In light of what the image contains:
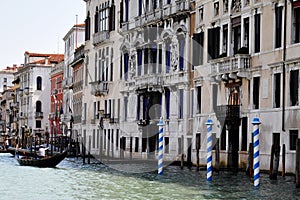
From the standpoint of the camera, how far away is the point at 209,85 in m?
23.3

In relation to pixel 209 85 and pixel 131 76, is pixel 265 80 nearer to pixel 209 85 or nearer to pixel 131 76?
pixel 209 85

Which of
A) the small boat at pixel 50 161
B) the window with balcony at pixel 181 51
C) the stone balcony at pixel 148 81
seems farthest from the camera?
the stone balcony at pixel 148 81

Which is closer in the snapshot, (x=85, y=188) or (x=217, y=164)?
(x=85, y=188)

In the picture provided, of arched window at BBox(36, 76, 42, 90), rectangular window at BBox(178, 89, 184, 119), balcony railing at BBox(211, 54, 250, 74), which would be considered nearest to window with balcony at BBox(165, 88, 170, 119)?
rectangular window at BBox(178, 89, 184, 119)

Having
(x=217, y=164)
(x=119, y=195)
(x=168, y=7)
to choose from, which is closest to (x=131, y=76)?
(x=168, y=7)

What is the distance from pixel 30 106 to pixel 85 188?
4249 cm

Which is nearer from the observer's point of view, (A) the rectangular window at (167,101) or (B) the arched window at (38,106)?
(A) the rectangular window at (167,101)

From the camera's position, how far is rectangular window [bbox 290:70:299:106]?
1853cm

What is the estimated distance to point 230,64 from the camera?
2138 centimetres

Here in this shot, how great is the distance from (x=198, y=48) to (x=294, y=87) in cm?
614

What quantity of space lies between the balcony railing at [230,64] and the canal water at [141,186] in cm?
288

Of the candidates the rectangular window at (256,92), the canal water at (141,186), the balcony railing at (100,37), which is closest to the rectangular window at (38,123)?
the balcony railing at (100,37)

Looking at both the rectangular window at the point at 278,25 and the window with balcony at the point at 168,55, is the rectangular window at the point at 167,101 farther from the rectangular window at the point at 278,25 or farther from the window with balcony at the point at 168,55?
the rectangular window at the point at 278,25

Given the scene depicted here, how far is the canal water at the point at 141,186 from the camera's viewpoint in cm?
1477
